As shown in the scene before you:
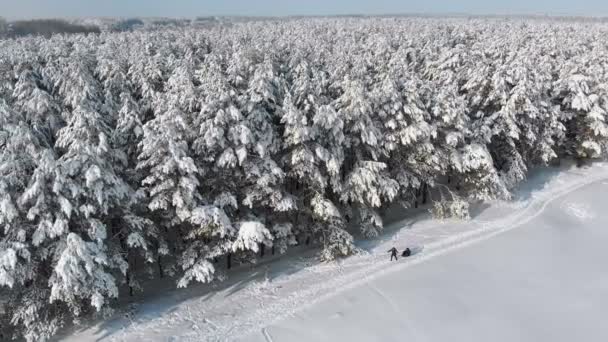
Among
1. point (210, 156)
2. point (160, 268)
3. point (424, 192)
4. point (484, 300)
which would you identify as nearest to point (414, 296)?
point (484, 300)

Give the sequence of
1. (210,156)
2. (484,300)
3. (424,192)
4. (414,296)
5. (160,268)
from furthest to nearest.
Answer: (424,192)
(160,268)
(414,296)
(484,300)
(210,156)

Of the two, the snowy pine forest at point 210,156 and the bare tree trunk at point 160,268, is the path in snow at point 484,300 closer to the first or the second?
the snowy pine forest at point 210,156

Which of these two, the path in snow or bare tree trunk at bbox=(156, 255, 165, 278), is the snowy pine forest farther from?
the path in snow

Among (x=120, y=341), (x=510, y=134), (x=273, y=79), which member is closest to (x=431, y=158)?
(x=510, y=134)

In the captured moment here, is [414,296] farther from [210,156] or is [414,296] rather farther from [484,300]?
[210,156]

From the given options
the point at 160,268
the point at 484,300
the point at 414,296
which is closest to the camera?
the point at 484,300

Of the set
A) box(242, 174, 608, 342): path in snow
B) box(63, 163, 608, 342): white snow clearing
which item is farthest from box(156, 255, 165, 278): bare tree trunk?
box(242, 174, 608, 342): path in snow

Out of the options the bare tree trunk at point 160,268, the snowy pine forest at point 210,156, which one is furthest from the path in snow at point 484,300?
the bare tree trunk at point 160,268

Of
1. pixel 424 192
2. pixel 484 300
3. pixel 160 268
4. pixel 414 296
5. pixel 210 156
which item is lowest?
pixel 484 300
